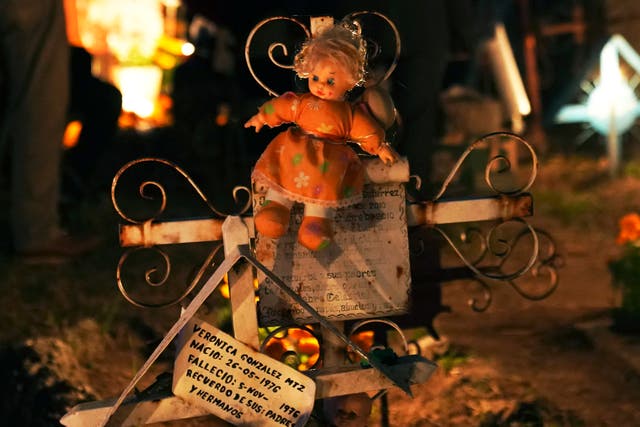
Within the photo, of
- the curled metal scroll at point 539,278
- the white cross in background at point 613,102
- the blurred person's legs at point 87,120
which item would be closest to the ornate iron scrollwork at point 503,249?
the curled metal scroll at point 539,278

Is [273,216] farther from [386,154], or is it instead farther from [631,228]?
[631,228]

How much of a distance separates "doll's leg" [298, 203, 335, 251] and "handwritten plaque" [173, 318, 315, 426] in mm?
353

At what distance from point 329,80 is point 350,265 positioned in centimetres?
56

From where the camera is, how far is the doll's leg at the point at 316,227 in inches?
104

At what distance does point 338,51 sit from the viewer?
2.65 m

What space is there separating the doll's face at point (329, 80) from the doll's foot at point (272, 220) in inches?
13.8

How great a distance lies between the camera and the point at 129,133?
28.0 ft

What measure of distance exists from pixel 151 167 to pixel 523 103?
307 centimetres

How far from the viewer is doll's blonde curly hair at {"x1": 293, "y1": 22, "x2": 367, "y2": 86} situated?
2648mm

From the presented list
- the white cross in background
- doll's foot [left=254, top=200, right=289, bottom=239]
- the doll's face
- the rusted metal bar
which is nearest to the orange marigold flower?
the rusted metal bar

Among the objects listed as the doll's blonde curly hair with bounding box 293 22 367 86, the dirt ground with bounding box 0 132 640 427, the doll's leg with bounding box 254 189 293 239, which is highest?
the doll's blonde curly hair with bounding box 293 22 367 86

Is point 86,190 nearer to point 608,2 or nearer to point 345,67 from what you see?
point 345,67

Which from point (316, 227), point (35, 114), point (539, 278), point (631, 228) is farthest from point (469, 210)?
point (35, 114)

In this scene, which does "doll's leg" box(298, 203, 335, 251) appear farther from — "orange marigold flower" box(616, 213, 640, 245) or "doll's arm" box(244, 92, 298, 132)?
A: "orange marigold flower" box(616, 213, 640, 245)
